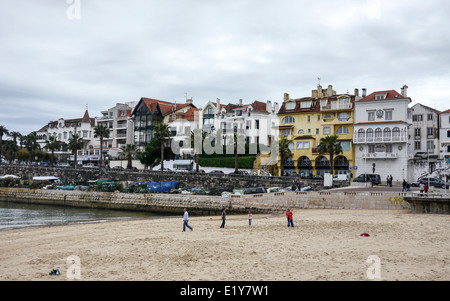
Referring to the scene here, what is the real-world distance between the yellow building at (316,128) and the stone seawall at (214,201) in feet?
81.4

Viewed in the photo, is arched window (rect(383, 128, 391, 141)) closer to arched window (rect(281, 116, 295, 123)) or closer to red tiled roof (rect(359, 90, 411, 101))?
red tiled roof (rect(359, 90, 411, 101))

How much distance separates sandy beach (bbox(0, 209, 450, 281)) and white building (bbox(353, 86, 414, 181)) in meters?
32.5

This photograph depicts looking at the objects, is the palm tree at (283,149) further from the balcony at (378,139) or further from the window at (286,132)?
the balcony at (378,139)

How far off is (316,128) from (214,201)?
95.4 ft

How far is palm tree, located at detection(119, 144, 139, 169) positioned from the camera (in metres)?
79.2

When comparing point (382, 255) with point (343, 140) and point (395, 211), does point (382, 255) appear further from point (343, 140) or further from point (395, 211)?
point (343, 140)

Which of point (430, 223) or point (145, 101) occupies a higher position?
Result: point (145, 101)

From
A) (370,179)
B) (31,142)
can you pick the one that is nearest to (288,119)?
(370,179)

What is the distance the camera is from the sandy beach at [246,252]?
46.2ft

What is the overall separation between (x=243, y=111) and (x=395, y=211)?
45027mm

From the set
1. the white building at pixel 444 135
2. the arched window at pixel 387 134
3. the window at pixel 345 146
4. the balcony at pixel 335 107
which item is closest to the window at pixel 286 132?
the balcony at pixel 335 107

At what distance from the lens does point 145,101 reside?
8981 cm

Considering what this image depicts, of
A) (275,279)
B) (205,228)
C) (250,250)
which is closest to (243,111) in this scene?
(205,228)

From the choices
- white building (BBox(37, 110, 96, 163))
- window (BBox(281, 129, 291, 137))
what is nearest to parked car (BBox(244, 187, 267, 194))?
window (BBox(281, 129, 291, 137))
